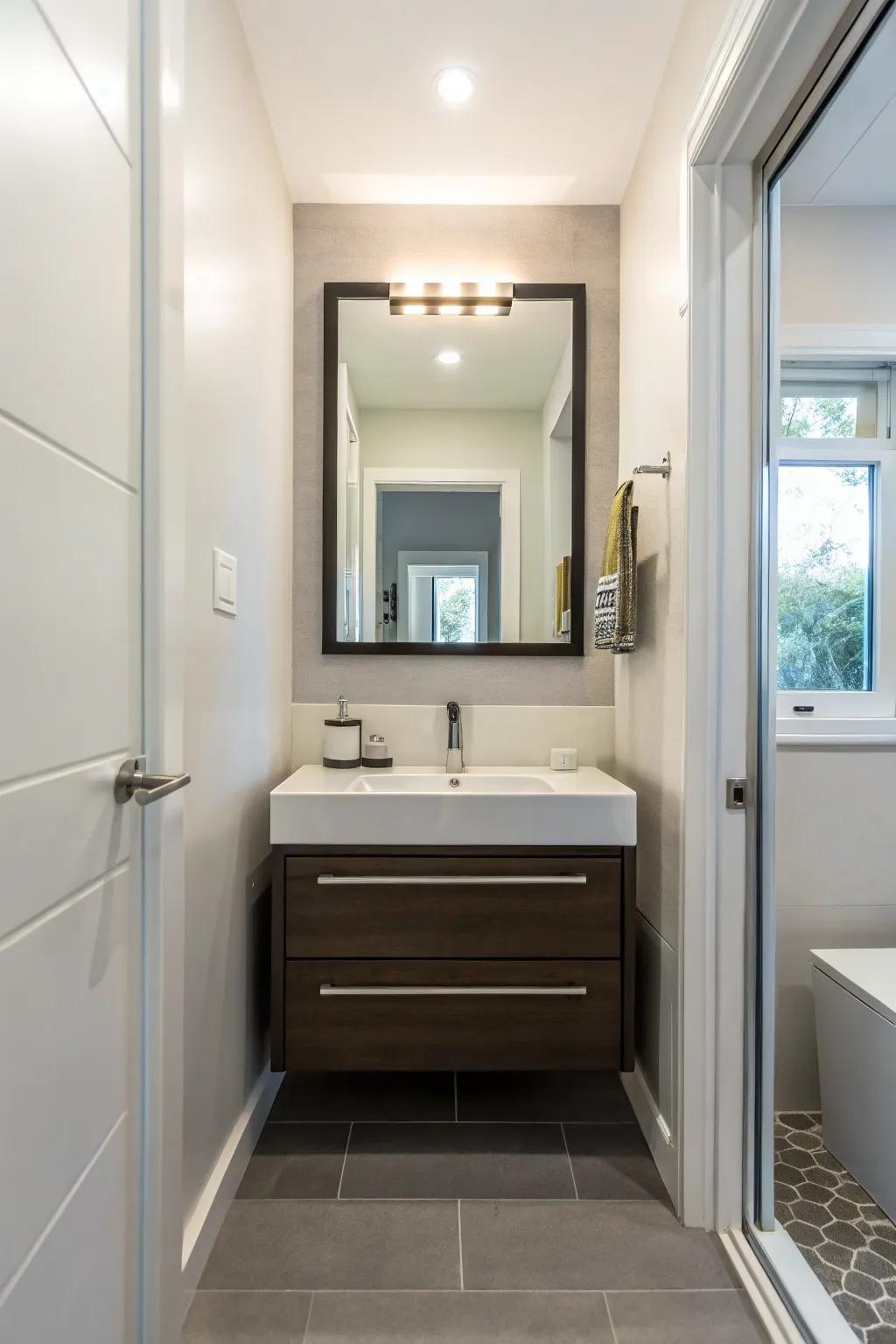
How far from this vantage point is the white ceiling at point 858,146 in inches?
45.0

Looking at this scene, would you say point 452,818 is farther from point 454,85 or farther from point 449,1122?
point 454,85

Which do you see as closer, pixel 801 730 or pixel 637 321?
pixel 801 730

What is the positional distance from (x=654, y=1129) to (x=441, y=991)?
578 millimetres

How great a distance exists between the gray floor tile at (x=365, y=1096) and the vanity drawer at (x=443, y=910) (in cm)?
49

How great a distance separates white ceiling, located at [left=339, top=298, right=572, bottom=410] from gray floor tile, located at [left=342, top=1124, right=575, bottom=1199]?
6.34 ft

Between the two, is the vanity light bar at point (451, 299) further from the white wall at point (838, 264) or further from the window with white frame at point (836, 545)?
the window with white frame at point (836, 545)

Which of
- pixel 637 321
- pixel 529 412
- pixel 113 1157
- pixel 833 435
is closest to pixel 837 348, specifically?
pixel 833 435

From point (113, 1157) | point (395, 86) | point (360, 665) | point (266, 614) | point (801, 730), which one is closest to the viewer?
point (113, 1157)

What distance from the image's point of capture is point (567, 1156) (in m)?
1.68

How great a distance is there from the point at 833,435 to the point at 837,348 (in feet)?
0.57

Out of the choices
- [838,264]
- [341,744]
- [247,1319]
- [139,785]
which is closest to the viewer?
[139,785]

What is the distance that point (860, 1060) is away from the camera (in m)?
1.46

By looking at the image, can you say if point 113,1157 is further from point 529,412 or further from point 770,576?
point 529,412

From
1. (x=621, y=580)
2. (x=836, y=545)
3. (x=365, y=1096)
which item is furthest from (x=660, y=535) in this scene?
(x=365, y=1096)
